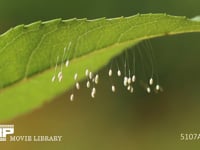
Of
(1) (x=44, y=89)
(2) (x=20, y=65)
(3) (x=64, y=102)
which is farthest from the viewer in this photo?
(3) (x=64, y=102)

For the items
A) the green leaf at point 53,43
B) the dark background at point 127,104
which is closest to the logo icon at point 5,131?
the dark background at point 127,104

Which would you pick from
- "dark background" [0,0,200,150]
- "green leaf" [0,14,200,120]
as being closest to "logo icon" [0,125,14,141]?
"dark background" [0,0,200,150]

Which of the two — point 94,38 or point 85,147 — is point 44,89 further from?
point 85,147

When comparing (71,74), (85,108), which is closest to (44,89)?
(71,74)

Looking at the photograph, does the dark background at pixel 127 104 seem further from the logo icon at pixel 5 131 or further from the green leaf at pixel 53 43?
the green leaf at pixel 53 43

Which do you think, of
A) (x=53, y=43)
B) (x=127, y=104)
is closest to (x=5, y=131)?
(x=127, y=104)

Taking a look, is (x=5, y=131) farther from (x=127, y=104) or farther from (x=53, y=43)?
(x=53, y=43)

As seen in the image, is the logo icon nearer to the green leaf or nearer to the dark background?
the dark background
